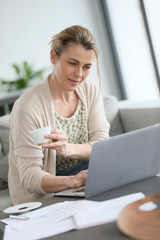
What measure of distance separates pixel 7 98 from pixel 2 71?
2.56 feet

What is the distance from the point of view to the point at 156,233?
794 mm

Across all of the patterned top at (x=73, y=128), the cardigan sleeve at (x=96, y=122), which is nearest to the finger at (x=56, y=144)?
the patterned top at (x=73, y=128)

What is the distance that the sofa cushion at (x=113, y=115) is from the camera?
3076 mm

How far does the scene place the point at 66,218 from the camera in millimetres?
1075

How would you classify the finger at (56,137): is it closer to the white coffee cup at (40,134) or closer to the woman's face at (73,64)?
the white coffee cup at (40,134)

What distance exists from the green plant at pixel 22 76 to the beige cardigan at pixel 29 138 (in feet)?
12.0

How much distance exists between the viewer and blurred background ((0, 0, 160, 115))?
223 inches

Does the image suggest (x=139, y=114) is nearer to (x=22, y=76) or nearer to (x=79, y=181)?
(x=79, y=181)

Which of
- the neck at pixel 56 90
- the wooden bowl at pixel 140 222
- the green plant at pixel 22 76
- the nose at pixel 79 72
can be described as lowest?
the wooden bowl at pixel 140 222

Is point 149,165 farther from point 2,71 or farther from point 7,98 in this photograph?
point 2,71

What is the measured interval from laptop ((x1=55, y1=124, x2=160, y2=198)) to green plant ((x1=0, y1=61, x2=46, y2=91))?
446 cm

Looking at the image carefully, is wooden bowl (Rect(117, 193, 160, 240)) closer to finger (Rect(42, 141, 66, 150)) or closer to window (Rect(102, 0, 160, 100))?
finger (Rect(42, 141, 66, 150))

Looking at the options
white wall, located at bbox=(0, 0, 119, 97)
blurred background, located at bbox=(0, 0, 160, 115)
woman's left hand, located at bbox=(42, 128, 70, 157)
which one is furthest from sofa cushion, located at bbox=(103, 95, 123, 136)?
white wall, located at bbox=(0, 0, 119, 97)

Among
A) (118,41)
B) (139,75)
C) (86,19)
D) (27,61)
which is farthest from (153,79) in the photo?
(27,61)
